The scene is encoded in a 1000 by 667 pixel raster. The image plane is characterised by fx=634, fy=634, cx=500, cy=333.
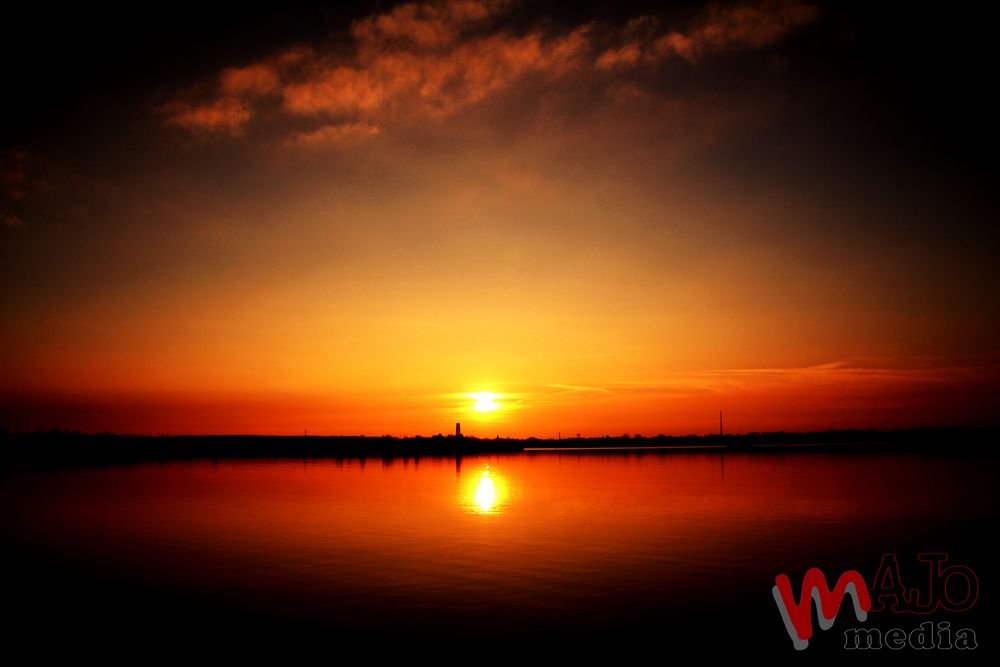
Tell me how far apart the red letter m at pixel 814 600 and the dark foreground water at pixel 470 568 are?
30 centimetres

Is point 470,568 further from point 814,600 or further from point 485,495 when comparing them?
point 485,495

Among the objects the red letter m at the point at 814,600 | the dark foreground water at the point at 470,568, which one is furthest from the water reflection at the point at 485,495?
the red letter m at the point at 814,600

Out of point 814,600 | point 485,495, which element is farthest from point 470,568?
point 485,495

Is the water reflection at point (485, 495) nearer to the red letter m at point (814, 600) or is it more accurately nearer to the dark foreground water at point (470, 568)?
the dark foreground water at point (470, 568)

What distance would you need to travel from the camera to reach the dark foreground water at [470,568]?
1568 cm

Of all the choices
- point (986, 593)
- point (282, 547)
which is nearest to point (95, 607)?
point (282, 547)

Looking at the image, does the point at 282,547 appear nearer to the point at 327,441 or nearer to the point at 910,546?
the point at 910,546

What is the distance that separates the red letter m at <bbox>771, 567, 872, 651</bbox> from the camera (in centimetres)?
1644

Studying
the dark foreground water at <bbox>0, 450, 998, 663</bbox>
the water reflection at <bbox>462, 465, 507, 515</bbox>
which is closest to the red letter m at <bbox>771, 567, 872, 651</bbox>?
the dark foreground water at <bbox>0, 450, 998, 663</bbox>

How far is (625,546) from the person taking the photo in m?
27.1

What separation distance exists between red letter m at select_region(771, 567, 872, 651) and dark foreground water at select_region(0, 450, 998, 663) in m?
0.30

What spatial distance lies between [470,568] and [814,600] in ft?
37.1

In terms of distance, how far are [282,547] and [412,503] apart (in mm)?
17097

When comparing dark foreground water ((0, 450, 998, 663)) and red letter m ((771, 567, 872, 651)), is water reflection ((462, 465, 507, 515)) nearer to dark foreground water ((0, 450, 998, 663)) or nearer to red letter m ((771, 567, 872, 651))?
dark foreground water ((0, 450, 998, 663))
